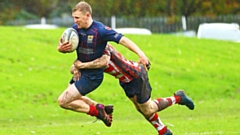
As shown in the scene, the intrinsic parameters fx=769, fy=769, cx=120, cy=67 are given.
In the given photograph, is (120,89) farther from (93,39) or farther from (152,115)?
(93,39)

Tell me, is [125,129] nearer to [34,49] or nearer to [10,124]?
[10,124]

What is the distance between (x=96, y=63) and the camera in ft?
36.9

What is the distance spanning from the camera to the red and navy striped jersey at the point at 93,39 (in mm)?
11203

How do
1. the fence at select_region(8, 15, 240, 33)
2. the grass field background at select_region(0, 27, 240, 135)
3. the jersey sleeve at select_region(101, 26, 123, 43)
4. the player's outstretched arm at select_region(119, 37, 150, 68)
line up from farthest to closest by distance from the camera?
the fence at select_region(8, 15, 240, 33) < the grass field background at select_region(0, 27, 240, 135) < the jersey sleeve at select_region(101, 26, 123, 43) < the player's outstretched arm at select_region(119, 37, 150, 68)

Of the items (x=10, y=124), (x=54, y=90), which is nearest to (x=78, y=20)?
(x=10, y=124)

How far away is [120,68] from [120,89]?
46.7ft

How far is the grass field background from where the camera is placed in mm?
15268

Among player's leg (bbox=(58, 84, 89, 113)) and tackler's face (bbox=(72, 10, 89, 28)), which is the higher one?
tackler's face (bbox=(72, 10, 89, 28))

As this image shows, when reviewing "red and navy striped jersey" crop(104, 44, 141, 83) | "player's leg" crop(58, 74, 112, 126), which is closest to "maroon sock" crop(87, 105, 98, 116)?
"player's leg" crop(58, 74, 112, 126)

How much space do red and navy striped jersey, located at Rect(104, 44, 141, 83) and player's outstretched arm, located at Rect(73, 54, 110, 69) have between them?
17 centimetres

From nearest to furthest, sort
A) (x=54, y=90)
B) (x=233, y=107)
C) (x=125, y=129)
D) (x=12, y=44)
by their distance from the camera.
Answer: (x=125, y=129), (x=233, y=107), (x=54, y=90), (x=12, y=44)

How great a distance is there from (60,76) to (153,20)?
893 inches

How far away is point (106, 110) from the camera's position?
11.7m

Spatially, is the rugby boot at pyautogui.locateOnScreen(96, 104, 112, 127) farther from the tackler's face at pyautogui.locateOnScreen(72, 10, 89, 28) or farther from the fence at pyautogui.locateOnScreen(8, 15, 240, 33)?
the fence at pyautogui.locateOnScreen(8, 15, 240, 33)
